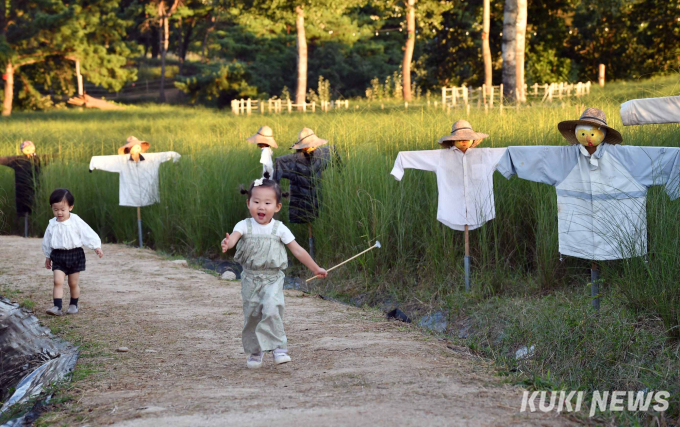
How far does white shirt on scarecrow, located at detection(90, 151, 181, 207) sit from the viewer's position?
11.2 m

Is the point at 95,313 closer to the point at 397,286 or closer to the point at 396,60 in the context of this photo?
the point at 397,286

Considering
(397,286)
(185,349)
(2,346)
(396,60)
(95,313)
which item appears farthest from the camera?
(396,60)

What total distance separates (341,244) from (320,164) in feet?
3.10

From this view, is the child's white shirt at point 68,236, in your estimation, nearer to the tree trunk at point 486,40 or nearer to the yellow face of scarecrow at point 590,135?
the yellow face of scarecrow at point 590,135

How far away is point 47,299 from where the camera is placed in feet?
23.4

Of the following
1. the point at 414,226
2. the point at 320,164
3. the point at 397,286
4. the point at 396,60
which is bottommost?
the point at 397,286

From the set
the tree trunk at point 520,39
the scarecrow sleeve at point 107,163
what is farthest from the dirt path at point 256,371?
the tree trunk at point 520,39

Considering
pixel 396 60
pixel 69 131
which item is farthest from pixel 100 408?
pixel 396 60

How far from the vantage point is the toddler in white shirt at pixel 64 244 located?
6465 millimetres

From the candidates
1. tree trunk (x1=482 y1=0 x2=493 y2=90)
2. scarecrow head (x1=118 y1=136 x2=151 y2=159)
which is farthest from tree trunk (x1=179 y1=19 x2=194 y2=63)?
scarecrow head (x1=118 y1=136 x2=151 y2=159)

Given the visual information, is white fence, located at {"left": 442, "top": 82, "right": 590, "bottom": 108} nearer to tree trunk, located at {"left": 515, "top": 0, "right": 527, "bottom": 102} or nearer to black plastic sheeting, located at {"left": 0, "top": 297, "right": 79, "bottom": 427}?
tree trunk, located at {"left": 515, "top": 0, "right": 527, "bottom": 102}

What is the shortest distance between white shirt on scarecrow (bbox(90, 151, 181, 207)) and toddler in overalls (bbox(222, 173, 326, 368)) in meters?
6.77

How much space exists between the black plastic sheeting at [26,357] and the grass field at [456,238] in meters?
2.77

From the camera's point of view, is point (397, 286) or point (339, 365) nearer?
point (339, 365)
